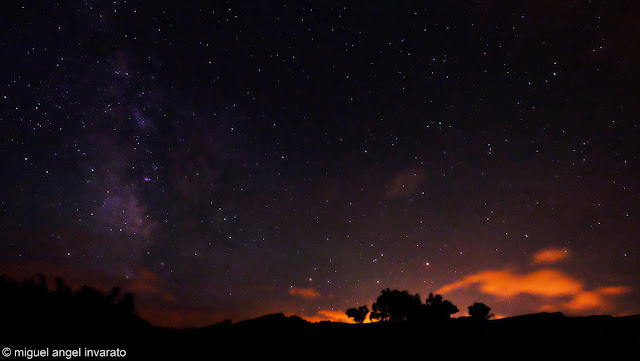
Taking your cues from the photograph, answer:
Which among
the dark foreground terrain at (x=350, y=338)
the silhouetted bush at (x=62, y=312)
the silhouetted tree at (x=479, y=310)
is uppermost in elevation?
the silhouetted bush at (x=62, y=312)

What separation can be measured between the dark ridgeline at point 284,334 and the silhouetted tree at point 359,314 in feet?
81.7

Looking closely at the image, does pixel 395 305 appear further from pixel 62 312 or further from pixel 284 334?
pixel 62 312

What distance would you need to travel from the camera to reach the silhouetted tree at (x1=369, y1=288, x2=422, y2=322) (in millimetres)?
32625

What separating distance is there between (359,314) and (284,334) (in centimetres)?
2750

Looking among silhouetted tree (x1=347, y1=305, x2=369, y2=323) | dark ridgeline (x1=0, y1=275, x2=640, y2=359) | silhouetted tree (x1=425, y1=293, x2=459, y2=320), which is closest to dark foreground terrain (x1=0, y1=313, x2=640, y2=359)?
dark ridgeline (x1=0, y1=275, x2=640, y2=359)

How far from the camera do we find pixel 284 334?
1162 centimetres

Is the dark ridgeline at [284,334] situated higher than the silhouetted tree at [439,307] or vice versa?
the dark ridgeline at [284,334]

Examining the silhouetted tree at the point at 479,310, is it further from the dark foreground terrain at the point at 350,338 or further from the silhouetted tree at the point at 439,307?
the dark foreground terrain at the point at 350,338

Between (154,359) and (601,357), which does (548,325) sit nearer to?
(601,357)

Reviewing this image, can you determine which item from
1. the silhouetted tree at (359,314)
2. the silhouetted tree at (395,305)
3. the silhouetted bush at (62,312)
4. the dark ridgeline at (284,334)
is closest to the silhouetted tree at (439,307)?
the silhouetted tree at (395,305)

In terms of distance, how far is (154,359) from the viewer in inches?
365

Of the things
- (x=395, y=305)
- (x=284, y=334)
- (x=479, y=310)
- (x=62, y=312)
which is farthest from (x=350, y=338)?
(x=479, y=310)

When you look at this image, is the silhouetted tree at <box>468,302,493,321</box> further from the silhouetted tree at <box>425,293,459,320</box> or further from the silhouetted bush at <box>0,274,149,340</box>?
the silhouetted bush at <box>0,274,149,340</box>

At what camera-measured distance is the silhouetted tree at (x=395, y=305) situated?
3262cm
